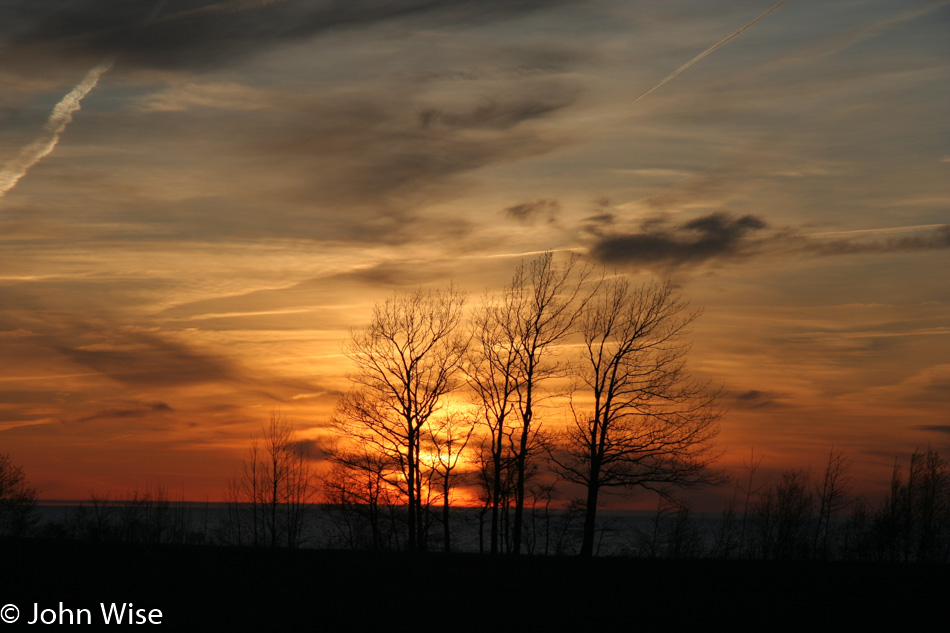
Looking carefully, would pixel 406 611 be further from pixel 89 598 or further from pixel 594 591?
pixel 89 598

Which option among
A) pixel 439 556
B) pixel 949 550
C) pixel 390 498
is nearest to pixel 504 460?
pixel 390 498

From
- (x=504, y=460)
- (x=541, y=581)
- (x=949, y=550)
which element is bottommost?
(x=949, y=550)

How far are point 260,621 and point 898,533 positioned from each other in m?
57.0

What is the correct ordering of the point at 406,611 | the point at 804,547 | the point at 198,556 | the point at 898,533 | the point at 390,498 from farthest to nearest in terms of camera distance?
the point at 898,533 → the point at 804,547 → the point at 390,498 → the point at 198,556 → the point at 406,611

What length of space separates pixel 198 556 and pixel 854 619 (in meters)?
17.3

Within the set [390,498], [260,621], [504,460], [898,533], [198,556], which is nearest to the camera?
[260,621]

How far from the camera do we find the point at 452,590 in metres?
19.9

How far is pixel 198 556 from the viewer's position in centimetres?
2227

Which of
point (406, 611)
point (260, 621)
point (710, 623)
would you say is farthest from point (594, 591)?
point (260, 621)

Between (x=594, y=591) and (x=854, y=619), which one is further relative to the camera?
(x=594, y=591)

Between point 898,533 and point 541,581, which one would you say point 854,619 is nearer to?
point 541,581

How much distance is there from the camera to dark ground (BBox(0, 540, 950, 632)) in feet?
57.3

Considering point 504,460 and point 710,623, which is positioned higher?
point 504,460

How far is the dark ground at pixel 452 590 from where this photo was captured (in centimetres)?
1745
